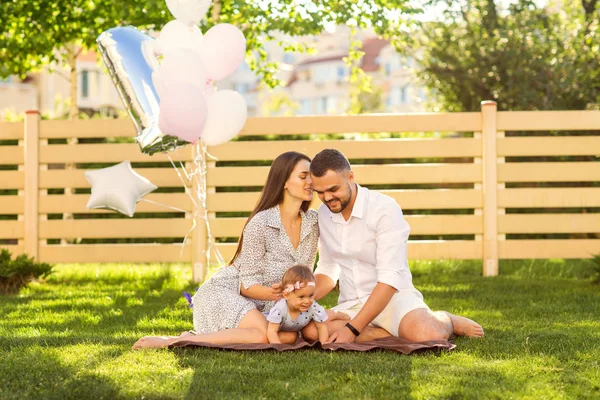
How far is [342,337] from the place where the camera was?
420 cm

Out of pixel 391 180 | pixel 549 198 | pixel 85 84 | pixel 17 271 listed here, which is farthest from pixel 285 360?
pixel 85 84

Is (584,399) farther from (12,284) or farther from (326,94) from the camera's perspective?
(326,94)

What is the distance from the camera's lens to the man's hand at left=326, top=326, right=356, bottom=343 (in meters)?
4.20

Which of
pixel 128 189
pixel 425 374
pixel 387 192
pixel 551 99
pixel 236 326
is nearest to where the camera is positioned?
pixel 425 374

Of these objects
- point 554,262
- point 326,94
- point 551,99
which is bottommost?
point 554,262

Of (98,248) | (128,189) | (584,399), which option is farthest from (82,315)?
(584,399)

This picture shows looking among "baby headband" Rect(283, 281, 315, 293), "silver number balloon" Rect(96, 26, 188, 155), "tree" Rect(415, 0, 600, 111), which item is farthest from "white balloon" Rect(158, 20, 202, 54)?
"tree" Rect(415, 0, 600, 111)

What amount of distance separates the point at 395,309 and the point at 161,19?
570cm

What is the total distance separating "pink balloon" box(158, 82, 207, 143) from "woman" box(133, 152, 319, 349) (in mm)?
1094

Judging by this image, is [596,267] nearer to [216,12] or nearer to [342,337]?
[342,337]

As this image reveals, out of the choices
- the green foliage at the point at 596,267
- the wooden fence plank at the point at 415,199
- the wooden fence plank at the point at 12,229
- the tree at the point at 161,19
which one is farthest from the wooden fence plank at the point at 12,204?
the green foliage at the point at 596,267

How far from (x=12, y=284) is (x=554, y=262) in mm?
5196

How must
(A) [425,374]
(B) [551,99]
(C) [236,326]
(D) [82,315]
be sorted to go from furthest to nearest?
(B) [551,99]
(D) [82,315]
(C) [236,326]
(A) [425,374]

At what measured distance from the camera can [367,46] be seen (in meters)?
53.1
